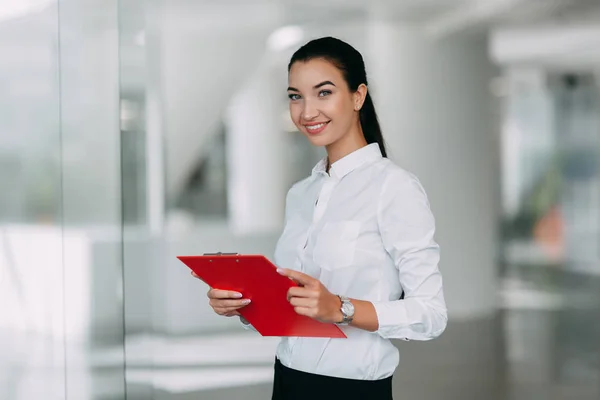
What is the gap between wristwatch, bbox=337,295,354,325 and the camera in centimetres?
134

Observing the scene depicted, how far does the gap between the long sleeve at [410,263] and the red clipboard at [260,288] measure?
103 mm

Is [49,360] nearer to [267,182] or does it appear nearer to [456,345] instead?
[456,345]

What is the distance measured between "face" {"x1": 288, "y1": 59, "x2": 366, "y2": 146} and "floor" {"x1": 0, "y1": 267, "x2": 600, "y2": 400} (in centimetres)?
147

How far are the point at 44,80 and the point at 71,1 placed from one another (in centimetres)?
28

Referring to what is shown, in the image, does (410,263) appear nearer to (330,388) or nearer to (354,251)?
(354,251)

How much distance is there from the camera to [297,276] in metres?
1.28

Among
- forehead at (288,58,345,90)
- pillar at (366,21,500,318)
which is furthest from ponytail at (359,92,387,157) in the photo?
pillar at (366,21,500,318)

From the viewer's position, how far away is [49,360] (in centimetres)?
257

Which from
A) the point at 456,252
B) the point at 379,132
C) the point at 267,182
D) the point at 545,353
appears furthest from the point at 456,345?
the point at 267,182

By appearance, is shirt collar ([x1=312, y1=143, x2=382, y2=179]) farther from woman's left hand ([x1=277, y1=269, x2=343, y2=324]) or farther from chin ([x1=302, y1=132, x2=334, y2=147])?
woman's left hand ([x1=277, y1=269, x2=343, y2=324])

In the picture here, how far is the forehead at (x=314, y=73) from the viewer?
1466 millimetres

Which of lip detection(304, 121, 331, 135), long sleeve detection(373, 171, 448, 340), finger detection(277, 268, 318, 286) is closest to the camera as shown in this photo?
finger detection(277, 268, 318, 286)

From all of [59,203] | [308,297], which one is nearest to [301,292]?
[308,297]

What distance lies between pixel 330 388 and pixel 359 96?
55 centimetres
